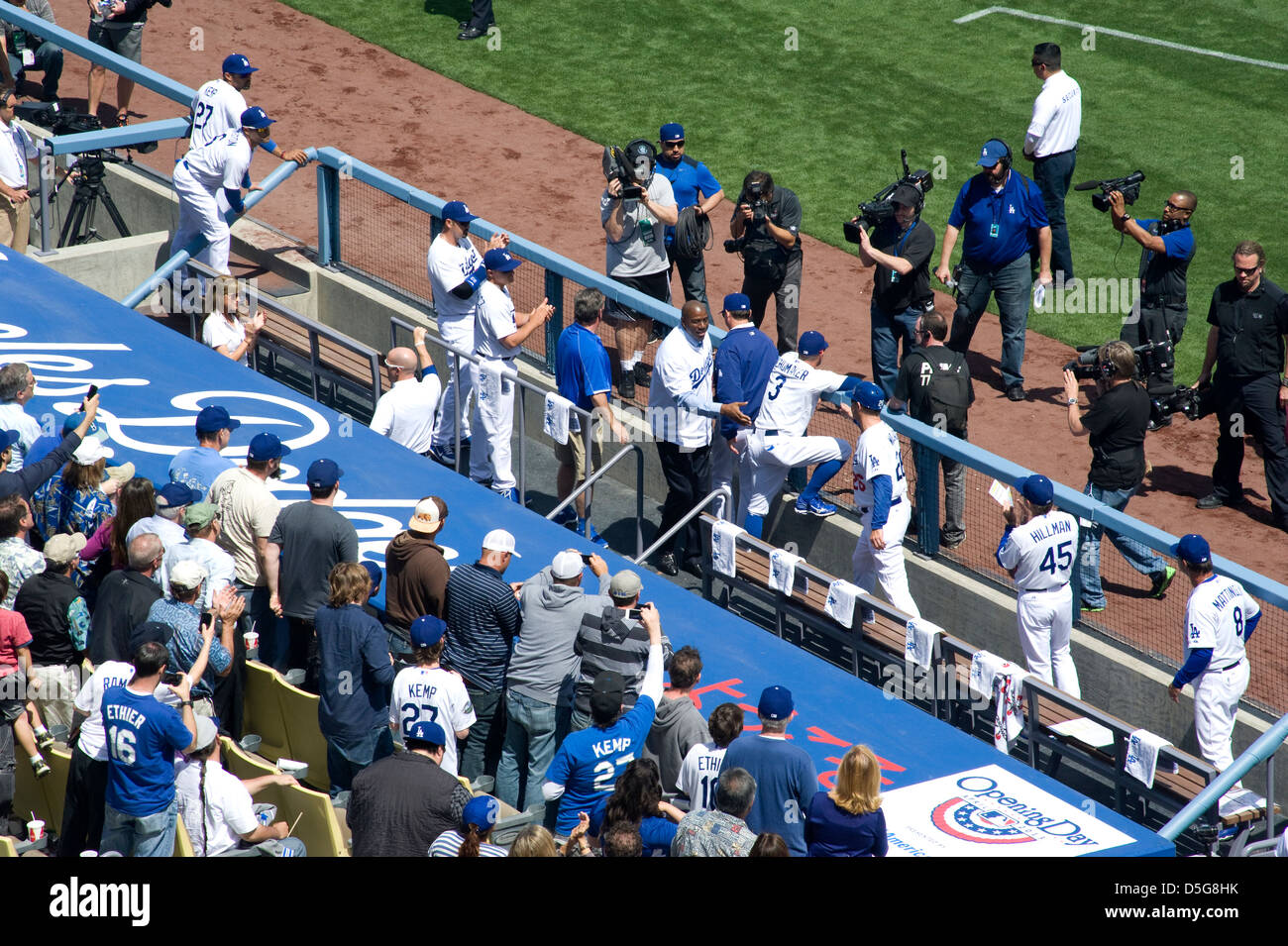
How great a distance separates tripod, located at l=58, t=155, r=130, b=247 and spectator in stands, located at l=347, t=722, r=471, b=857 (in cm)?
842

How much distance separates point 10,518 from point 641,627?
10.1 ft

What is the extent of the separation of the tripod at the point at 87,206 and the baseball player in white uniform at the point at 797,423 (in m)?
6.35

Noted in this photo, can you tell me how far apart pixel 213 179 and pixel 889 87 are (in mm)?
7901

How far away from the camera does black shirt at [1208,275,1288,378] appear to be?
37.6 feet

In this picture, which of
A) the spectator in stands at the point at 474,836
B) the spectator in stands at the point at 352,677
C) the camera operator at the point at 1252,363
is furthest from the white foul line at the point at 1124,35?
the spectator in stands at the point at 474,836

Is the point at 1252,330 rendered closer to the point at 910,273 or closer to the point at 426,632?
the point at 910,273

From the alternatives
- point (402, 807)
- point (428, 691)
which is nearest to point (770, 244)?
point (428, 691)

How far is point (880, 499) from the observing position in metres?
10.1

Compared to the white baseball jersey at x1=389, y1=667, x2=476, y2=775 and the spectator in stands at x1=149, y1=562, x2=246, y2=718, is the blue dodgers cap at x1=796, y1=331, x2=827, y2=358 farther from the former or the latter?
the spectator in stands at x1=149, y1=562, x2=246, y2=718

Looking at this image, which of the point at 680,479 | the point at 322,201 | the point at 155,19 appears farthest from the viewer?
the point at 155,19

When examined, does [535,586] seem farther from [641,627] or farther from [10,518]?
[10,518]

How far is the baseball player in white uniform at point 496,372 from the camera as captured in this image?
11.3 metres

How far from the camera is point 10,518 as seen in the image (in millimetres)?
8633

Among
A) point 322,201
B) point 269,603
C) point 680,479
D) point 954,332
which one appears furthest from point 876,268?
point 269,603
